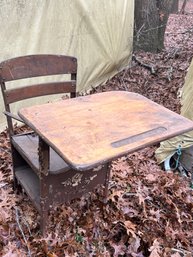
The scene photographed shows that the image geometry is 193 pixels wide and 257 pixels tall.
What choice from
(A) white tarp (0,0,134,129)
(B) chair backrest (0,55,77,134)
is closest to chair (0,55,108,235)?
(B) chair backrest (0,55,77,134)

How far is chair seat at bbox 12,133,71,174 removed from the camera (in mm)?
2090

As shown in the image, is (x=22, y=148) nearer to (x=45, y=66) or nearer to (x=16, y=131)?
(x=45, y=66)

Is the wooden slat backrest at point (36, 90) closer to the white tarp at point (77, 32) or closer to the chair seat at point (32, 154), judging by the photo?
the chair seat at point (32, 154)

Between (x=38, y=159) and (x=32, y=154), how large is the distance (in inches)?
5.9

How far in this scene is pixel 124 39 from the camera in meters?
5.80

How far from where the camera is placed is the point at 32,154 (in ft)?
7.34

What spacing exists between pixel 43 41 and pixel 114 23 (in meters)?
1.95

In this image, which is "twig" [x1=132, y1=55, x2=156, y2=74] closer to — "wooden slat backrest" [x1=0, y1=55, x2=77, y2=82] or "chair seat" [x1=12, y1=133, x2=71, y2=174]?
"wooden slat backrest" [x1=0, y1=55, x2=77, y2=82]

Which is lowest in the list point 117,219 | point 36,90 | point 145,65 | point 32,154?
point 117,219

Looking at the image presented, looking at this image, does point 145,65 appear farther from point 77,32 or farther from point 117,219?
point 117,219

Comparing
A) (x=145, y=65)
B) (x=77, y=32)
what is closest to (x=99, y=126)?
(x=77, y=32)

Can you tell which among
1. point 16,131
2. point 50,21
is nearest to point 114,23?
point 50,21

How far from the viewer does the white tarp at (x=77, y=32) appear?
335 cm

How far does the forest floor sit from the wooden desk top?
994 mm
